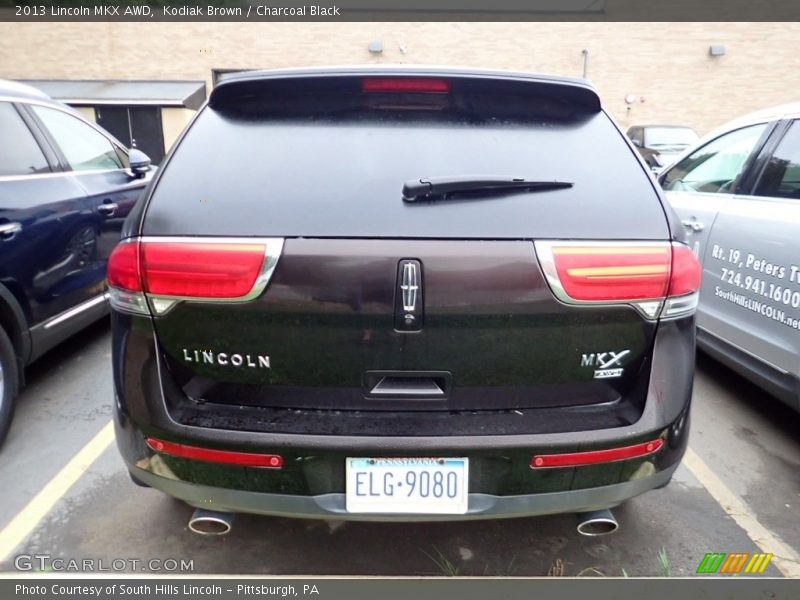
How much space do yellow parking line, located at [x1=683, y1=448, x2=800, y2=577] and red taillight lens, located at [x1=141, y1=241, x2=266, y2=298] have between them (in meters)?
2.17

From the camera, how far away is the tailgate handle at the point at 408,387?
1.68m

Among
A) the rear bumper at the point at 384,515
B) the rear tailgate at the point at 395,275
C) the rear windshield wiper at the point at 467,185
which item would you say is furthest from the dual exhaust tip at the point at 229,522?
the rear windshield wiper at the point at 467,185

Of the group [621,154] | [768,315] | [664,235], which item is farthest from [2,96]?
[768,315]

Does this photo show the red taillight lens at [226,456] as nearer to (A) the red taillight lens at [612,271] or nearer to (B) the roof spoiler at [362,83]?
(A) the red taillight lens at [612,271]

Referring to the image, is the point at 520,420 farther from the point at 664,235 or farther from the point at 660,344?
the point at 664,235

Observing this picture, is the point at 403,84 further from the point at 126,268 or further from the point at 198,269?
the point at 126,268

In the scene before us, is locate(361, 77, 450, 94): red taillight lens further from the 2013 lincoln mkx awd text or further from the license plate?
the license plate

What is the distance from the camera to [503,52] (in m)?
18.1

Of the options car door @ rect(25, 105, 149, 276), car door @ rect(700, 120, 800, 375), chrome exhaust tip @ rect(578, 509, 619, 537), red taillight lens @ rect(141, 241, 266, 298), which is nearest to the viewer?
red taillight lens @ rect(141, 241, 266, 298)

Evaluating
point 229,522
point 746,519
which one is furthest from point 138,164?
point 746,519

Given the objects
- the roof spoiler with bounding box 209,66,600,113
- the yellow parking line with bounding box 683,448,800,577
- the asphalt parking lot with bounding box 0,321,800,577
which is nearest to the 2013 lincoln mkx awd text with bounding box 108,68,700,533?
the roof spoiler with bounding box 209,66,600,113

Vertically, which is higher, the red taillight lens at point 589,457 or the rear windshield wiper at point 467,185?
the rear windshield wiper at point 467,185

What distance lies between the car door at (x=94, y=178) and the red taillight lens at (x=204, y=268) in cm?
230

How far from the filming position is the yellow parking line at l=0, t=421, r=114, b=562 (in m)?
2.30
